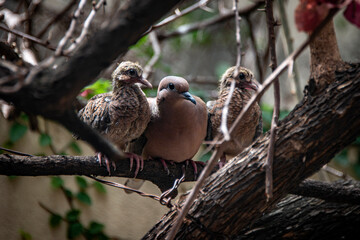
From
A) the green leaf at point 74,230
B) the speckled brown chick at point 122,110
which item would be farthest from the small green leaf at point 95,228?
the speckled brown chick at point 122,110

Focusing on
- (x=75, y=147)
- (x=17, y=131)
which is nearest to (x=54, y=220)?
(x=75, y=147)

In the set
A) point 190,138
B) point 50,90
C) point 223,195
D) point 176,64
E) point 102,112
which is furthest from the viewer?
point 176,64

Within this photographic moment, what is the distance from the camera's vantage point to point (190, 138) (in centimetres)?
257

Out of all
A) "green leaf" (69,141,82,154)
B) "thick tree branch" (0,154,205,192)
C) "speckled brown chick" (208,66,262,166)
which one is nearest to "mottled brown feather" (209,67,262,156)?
"speckled brown chick" (208,66,262,166)

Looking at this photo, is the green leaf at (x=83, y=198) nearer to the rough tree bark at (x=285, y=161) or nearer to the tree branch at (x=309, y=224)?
the tree branch at (x=309, y=224)

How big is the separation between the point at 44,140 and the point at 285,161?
8.15ft

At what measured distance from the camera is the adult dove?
2510 mm

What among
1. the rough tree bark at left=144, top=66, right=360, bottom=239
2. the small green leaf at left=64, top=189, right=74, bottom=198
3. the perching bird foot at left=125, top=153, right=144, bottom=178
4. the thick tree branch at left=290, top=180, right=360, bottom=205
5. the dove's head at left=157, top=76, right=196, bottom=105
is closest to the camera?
the rough tree bark at left=144, top=66, right=360, bottom=239

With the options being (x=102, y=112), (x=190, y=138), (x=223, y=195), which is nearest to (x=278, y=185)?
(x=223, y=195)

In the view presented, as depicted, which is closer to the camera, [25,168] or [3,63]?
[3,63]

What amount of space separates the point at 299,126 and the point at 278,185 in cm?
31

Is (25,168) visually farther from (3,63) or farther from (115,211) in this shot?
(115,211)

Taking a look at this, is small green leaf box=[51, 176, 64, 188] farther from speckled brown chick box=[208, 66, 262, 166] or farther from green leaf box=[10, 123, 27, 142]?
speckled brown chick box=[208, 66, 262, 166]

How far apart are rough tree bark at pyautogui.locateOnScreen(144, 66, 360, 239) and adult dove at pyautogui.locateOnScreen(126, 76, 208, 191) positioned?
0.53 metres
